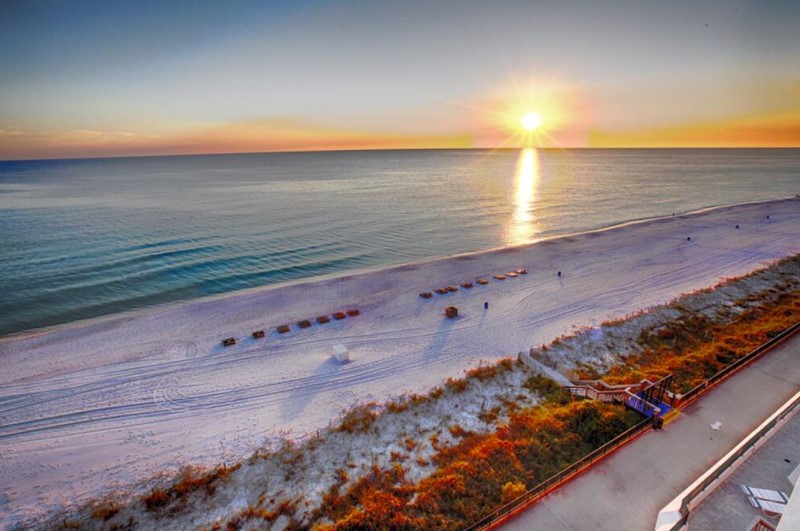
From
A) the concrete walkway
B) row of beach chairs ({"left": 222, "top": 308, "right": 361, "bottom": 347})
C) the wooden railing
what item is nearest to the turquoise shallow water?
row of beach chairs ({"left": 222, "top": 308, "right": 361, "bottom": 347})

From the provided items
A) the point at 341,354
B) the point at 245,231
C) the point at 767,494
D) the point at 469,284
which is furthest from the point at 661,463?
the point at 245,231

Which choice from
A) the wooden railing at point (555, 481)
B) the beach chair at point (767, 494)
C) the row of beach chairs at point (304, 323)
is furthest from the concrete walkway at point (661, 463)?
the row of beach chairs at point (304, 323)

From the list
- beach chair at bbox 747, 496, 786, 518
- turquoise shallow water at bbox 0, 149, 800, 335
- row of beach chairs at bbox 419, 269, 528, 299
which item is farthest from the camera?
turquoise shallow water at bbox 0, 149, 800, 335

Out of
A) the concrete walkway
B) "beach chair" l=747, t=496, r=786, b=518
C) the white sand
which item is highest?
"beach chair" l=747, t=496, r=786, b=518

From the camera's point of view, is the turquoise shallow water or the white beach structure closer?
the white beach structure

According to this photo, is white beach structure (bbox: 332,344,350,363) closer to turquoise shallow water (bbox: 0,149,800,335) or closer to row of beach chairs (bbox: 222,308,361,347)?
row of beach chairs (bbox: 222,308,361,347)

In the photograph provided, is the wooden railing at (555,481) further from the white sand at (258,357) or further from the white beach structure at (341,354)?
the white beach structure at (341,354)

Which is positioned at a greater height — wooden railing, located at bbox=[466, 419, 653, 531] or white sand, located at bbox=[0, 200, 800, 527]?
wooden railing, located at bbox=[466, 419, 653, 531]

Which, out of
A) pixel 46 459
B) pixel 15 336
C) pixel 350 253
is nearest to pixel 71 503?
pixel 46 459
